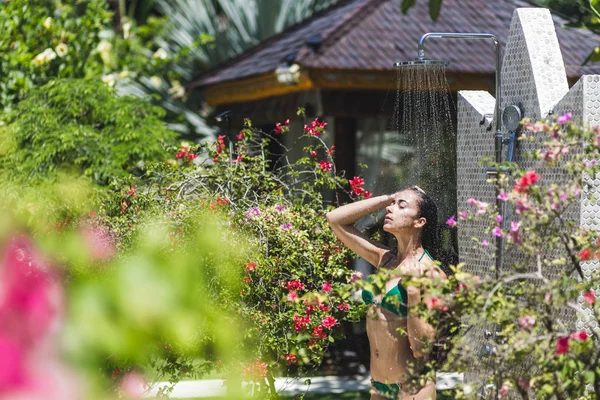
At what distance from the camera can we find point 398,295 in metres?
3.81

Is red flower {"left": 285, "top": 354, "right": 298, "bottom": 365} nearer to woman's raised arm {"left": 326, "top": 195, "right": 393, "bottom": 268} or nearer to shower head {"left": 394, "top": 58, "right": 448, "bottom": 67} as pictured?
woman's raised arm {"left": 326, "top": 195, "right": 393, "bottom": 268}

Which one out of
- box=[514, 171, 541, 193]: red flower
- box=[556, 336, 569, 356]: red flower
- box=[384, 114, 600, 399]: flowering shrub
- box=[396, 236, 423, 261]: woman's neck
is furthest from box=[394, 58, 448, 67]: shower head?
box=[556, 336, 569, 356]: red flower

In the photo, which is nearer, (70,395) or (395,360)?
(70,395)

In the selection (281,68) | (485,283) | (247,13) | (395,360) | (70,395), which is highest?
(247,13)

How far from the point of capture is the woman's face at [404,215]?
4117mm

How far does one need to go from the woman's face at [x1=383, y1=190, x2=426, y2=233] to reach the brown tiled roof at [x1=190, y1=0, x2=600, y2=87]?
3.92 meters

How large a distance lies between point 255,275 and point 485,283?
1.96m

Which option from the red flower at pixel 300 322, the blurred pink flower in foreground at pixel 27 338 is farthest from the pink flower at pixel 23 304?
the red flower at pixel 300 322

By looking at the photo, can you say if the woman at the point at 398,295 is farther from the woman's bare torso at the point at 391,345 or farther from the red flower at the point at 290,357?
the red flower at the point at 290,357

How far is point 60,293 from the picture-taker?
734mm

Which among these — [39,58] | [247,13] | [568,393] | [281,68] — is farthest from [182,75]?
[568,393]

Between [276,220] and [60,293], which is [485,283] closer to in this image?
[276,220]

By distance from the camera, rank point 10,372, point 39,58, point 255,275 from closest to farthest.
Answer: point 10,372 → point 255,275 → point 39,58

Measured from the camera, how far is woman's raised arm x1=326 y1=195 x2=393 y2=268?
434cm
